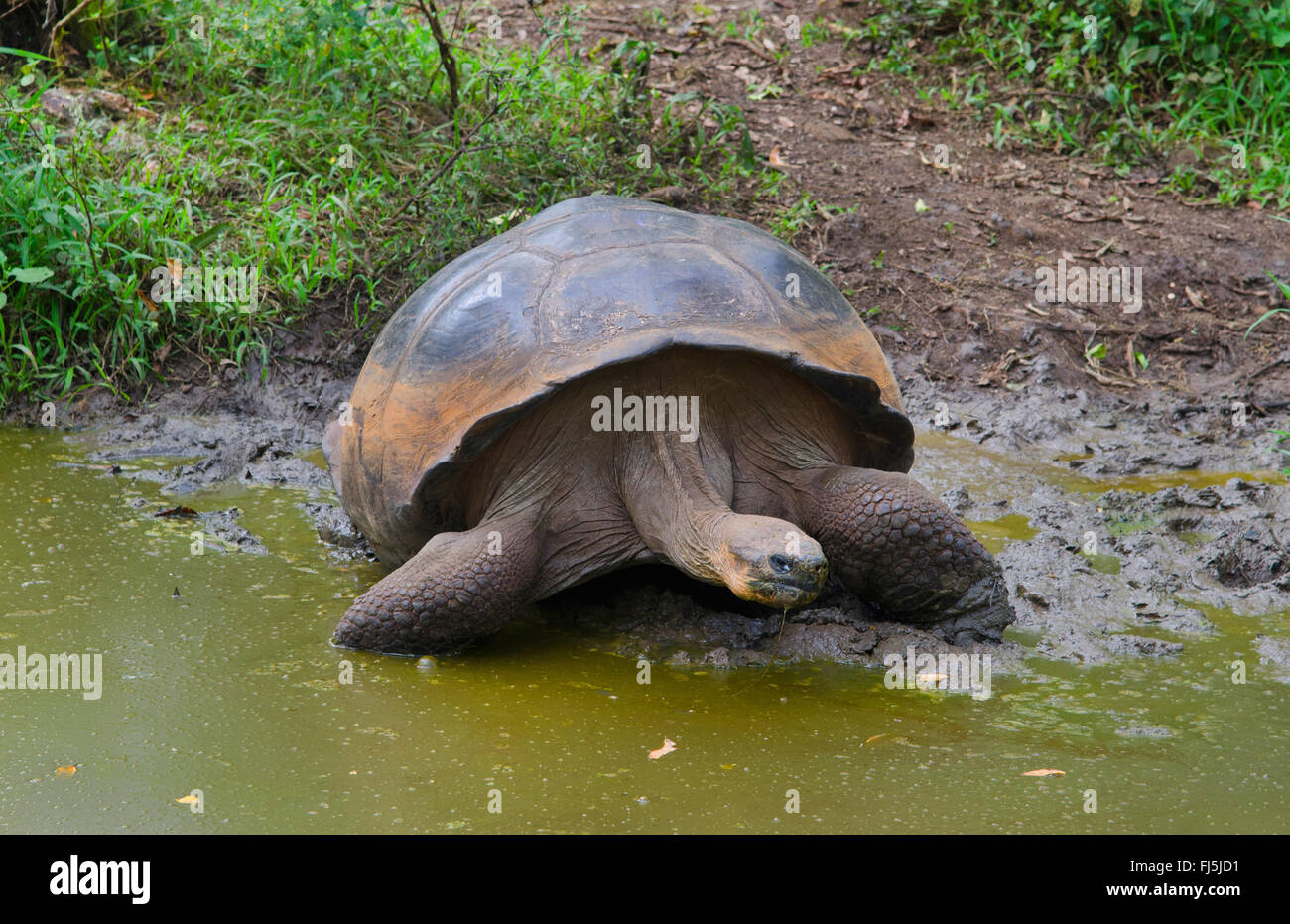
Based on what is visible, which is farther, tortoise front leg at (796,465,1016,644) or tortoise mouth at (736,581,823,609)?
tortoise front leg at (796,465,1016,644)

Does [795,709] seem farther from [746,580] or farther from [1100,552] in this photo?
[1100,552]

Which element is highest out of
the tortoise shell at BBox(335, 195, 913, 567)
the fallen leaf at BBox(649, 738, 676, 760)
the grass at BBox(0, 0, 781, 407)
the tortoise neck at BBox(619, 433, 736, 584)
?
the grass at BBox(0, 0, 781, 407)

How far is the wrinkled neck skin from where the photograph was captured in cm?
350

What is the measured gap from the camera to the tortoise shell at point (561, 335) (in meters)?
3.42

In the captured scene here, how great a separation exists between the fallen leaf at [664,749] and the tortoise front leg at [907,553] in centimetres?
87

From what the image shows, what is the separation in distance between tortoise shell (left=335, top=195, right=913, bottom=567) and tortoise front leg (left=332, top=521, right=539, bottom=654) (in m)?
0.25

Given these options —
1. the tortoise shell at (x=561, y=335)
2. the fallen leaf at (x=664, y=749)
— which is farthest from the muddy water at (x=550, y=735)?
the tortoise shell at (x=561, y=335)

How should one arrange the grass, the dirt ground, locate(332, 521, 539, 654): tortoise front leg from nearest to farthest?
locate(332, 521, 539, 654): tortoise front leg → the dirt ground → the grass

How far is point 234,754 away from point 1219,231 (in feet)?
20.0

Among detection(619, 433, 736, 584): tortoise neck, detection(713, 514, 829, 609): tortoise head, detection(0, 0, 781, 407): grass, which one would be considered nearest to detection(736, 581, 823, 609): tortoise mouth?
detection(713, 514, 829, 609): tortoise head

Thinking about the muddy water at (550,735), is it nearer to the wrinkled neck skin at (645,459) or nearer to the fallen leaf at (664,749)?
the fallen leaf at (664,749)

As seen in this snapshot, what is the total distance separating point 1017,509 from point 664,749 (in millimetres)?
2255

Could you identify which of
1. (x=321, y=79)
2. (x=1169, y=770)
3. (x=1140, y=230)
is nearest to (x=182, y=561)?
(x=1169, y=770)

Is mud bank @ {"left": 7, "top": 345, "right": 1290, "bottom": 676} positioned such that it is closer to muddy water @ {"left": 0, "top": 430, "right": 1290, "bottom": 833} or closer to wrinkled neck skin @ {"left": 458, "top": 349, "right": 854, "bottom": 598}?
muddy water @ {"left": 0, "top": 430, "right": 1290, "bottom": 833}
